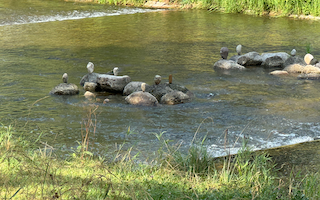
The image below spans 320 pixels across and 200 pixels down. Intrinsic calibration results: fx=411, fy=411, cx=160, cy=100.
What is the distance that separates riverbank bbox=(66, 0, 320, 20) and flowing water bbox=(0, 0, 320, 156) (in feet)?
2.52

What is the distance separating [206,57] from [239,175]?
6.62 meters

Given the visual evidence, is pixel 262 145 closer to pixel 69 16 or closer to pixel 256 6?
pixel 256 6

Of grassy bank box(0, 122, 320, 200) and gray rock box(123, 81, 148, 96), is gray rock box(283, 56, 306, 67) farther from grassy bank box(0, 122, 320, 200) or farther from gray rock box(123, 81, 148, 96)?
grassy bank box(0, 122, 320, 200)

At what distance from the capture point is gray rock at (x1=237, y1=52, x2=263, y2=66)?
30.6 feet

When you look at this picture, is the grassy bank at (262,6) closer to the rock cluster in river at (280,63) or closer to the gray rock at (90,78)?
the rock cluster in river at (280,63)

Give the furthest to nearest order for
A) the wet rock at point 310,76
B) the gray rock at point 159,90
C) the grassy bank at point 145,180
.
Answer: the wet rock at point 310,76
the gray rock at point 159,90
the grassy bank at point 145,180

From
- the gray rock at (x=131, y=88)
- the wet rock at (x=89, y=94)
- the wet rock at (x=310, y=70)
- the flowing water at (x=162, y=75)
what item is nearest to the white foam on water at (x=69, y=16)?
the flowing water at (x=162, y=75)

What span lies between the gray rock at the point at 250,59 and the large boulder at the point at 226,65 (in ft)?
0.81

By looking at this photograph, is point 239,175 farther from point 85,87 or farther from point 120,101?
point 85,87

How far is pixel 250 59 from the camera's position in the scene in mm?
9320

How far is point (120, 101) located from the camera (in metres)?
6.89

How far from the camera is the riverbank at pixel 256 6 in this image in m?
15.8

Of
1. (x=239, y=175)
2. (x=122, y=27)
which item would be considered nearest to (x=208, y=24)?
(x=122, y=27)

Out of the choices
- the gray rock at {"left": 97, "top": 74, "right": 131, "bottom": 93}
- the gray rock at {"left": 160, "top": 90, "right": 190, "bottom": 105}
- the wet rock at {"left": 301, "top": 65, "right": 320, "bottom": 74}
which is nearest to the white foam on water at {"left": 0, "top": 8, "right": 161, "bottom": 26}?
the gray rock at {"left": 97, "top": 74, "right": 131, "bottom": 93}
